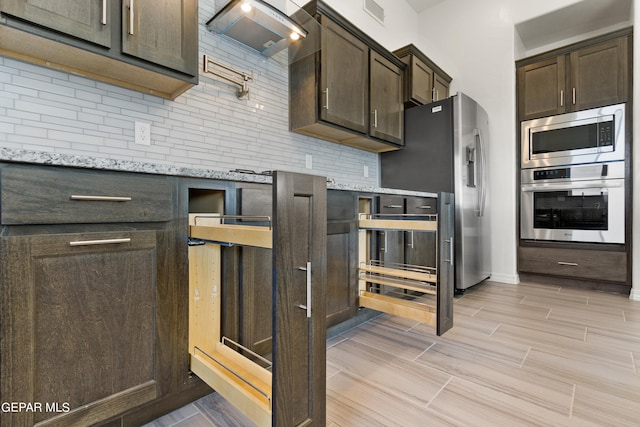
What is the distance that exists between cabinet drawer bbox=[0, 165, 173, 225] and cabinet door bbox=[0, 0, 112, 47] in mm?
745

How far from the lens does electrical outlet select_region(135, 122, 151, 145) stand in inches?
63.8

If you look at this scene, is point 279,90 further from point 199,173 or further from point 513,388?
point 513,388

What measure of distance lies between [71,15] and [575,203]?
4019mm

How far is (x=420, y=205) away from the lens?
2.62 m

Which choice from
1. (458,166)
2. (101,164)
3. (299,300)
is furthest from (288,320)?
(458,166)

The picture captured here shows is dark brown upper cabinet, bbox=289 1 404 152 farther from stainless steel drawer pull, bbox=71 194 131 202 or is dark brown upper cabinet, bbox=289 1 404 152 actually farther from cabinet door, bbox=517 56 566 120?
stainless steel drawer pull, bbox=71 194 131 202

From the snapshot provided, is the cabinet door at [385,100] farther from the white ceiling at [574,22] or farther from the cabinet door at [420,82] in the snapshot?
the white ceiling at [574,22]

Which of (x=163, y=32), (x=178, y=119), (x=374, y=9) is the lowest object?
(x=178, y=119)

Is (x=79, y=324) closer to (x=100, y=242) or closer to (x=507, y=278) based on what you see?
(x=100, y=242)

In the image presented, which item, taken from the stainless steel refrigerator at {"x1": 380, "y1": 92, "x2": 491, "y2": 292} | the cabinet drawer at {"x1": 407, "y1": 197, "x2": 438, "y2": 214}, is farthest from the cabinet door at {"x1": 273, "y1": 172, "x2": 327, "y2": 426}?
the stainless steel refrigerator at {"x1": 380, "y1": 92, "x2": 491, "y2": 292}

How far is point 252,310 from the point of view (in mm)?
1260

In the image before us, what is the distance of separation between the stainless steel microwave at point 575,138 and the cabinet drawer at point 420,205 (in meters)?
1.38

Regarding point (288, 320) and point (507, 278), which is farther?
point (507, 278)

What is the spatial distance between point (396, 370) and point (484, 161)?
8.20 feet
